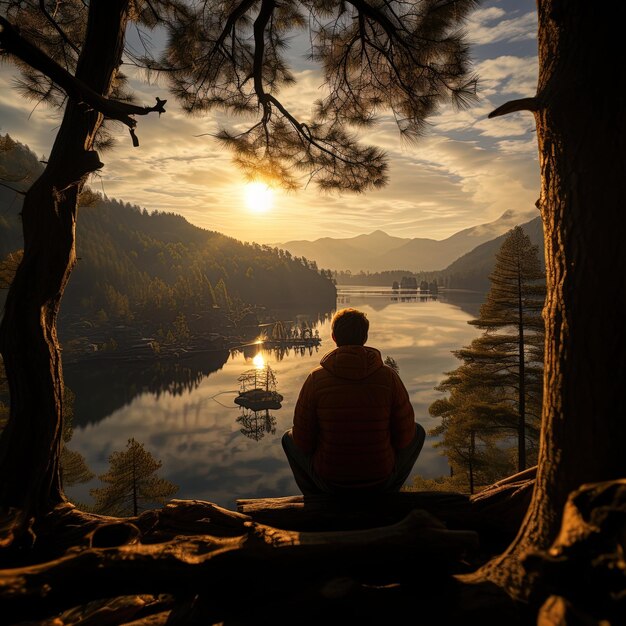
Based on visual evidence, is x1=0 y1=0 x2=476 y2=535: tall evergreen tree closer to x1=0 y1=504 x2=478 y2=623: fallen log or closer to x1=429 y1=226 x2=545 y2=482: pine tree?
x1=0 y1=504 x2=478 y2=623: fallen log

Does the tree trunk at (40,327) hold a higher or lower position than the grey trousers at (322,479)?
higher

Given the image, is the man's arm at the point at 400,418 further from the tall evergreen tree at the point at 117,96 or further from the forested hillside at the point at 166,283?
the forested hillside at the point at 166,283

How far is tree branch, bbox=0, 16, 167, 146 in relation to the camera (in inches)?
91.0

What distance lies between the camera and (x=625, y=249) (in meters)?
2.06

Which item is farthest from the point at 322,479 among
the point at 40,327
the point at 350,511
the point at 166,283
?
the point at 166,283

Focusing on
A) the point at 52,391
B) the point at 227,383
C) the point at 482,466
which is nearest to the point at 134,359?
the point at 227,383

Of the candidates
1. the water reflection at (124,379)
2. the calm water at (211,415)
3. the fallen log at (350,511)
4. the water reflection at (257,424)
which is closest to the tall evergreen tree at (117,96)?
the fallen log at (350,511)

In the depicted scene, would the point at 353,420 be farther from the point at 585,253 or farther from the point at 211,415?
the point at 211,415

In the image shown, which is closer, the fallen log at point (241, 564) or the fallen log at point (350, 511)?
the fallen log at point (241, 564)

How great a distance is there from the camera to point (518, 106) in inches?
92.7

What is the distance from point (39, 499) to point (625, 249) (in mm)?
4668

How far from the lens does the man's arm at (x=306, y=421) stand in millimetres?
2777

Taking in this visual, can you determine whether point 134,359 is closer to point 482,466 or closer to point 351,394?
point 482,466

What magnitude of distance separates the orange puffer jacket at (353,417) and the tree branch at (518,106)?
1.77 m
